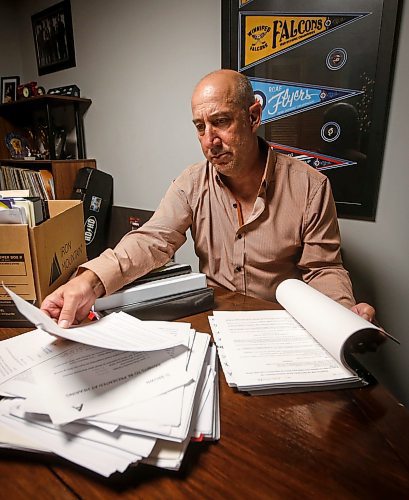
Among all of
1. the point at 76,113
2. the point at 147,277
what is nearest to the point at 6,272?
the point at 147,277

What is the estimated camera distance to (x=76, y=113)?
8.91 feet

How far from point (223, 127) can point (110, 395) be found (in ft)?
3.11

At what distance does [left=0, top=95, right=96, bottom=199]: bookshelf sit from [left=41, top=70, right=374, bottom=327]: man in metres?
1.58

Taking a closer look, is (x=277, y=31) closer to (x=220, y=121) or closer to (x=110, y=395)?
(x=220, y=121)

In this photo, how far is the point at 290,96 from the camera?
1604 mm

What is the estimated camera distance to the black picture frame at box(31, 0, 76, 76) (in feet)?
8.70

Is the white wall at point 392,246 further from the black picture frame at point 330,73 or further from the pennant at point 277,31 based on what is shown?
the pennant at point 277,31

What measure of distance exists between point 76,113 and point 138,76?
0.74 metres

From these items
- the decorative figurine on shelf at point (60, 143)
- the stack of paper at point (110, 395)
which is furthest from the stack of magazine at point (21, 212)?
the decorative figurine on shelf at point (60, 143)

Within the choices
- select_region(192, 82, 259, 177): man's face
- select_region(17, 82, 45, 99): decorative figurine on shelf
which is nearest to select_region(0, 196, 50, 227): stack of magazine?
select_region(192, 82, 259, 177): man's face

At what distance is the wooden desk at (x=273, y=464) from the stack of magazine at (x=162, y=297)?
0.33 m

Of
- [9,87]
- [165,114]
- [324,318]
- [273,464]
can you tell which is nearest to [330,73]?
[165,114]

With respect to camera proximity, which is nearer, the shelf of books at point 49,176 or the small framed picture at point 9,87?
the shelf of books at point 49,176

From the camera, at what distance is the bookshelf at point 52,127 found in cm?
253
